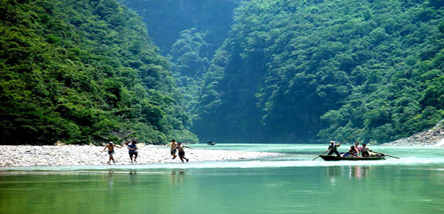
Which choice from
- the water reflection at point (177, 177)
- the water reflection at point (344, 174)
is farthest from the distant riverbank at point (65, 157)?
the water reflection at point (344, 174)

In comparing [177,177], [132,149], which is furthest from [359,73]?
[177,177]

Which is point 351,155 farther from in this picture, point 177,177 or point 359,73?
point 359,73

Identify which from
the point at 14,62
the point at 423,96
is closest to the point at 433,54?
the point at 423,96

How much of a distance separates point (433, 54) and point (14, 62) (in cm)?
9517

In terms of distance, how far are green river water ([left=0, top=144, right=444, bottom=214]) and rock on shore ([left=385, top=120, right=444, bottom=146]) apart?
229 ft

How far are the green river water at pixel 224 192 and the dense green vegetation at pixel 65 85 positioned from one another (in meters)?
31.2

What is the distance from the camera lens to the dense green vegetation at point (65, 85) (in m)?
72.1

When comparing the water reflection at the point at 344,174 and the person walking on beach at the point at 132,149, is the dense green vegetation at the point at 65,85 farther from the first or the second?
the water reflection at the point at 344,174

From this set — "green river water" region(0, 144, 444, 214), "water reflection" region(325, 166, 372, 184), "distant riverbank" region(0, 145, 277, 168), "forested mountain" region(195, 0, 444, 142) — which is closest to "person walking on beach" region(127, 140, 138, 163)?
"distant riverbank" region(0, 145, 277, 168)

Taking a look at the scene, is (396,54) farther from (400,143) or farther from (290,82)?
(400,143)

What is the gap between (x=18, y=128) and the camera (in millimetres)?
69188

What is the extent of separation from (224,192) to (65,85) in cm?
5920

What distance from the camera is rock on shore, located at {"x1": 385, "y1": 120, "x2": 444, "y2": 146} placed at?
356 ft

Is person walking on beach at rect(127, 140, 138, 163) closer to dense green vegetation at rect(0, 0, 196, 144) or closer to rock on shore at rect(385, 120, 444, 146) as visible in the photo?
dense green vegetation at rect(0, 0, 196, 144)
